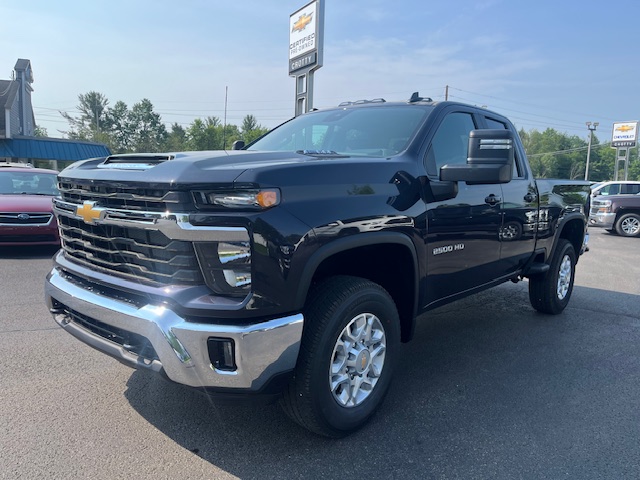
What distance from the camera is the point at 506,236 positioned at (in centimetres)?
423

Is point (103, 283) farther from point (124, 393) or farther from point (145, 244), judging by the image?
point (124, 393)

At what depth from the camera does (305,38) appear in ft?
50.3

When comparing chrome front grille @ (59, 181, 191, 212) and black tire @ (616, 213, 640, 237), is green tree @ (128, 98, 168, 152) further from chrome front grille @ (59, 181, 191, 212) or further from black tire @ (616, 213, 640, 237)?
chrome front grille @ (59, 181, 191, 212)

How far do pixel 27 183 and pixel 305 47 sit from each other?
359 inches

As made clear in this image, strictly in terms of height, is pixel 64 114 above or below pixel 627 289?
above

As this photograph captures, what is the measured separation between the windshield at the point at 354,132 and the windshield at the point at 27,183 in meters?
6.64

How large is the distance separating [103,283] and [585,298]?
617cm

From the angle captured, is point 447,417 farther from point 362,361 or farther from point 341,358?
point 341,358

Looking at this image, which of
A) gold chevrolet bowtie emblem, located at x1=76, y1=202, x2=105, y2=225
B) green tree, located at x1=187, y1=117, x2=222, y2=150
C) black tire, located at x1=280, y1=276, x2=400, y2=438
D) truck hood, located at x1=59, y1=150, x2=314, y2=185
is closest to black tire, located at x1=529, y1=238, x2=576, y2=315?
black tire, located at x1=280, y1=276, x2=400, y2=438

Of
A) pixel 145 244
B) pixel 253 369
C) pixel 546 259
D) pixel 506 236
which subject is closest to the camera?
pixel 253 369

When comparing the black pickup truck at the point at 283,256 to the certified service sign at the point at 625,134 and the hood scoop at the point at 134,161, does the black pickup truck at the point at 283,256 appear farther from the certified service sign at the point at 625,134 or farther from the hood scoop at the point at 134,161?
the certified service sign at the point at 625,134

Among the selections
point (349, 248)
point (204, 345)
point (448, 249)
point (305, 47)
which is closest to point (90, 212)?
point (204, 345)

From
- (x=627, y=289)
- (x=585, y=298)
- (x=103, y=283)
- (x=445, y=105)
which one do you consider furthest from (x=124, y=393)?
(x=627, y=289)

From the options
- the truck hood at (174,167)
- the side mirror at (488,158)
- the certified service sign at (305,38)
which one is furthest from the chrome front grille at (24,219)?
the certified service sign at (305,38)
